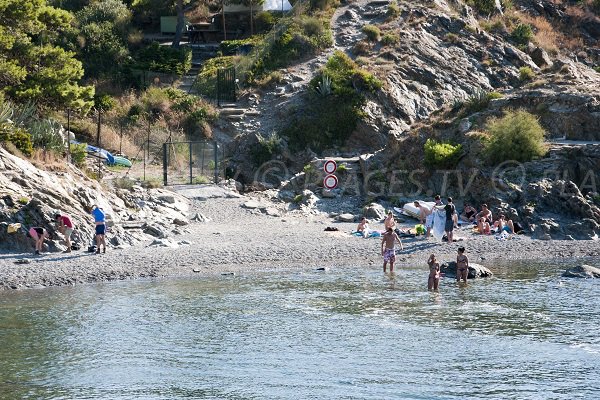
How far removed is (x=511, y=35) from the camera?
54.5 meters

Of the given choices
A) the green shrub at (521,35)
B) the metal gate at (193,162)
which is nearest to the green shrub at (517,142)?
the metal gate at (193,162)

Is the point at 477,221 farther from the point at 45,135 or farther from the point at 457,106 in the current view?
the point at 45,135

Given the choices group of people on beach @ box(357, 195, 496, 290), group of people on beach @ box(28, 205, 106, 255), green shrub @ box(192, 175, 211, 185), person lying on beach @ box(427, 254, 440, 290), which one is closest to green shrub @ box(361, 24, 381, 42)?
green shrub @ box(192, 175, 211, 185)

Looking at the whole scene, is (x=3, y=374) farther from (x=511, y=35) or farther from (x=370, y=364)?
(x=511, y=35)

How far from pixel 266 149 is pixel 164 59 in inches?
408

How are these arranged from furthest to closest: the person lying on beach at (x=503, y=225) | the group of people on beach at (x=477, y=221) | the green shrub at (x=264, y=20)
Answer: the green shrub at (x=264, y=20) → the person lying on beach at (x=503, y=225) → the group of people on beach at (x=477, y=221)

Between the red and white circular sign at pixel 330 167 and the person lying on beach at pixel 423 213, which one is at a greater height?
the red and white circular sign at pixel 330 167

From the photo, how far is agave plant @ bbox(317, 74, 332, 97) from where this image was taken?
156 ft

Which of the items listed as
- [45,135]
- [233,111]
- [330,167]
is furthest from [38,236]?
[233,111]

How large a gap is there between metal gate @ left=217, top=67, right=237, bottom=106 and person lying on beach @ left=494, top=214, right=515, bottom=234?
17488 millimetres

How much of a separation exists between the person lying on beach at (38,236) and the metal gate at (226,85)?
63.6 ft

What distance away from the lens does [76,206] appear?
3391 centimetres

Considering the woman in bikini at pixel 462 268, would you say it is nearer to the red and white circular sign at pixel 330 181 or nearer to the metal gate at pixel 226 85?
the red and white circular sign at pixel 330 181

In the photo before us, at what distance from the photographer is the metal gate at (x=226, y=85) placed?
4978 centimetres
